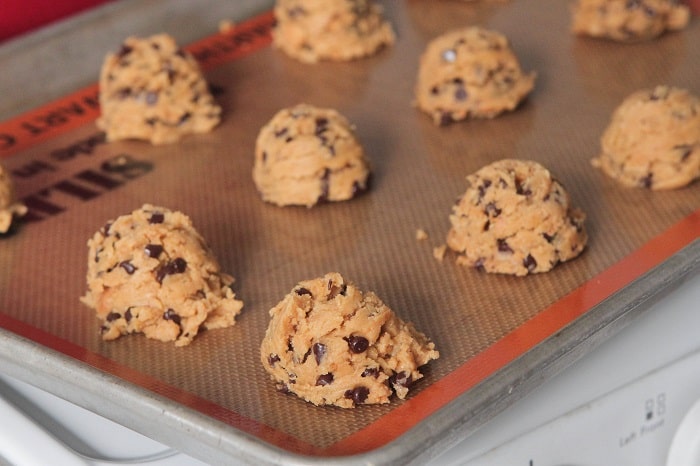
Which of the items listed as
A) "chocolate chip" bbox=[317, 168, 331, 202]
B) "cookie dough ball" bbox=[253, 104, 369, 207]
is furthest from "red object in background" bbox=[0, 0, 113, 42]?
"chocolate chip" bbox=[317, 168, 331, 202]

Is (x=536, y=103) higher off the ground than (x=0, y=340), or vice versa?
(x=0, y=340)

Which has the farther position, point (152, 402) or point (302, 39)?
point (302, 39)

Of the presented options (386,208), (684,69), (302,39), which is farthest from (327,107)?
(684,69)

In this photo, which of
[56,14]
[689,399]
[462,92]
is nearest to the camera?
[689,399]

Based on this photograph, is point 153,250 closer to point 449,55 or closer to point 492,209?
point 492,209

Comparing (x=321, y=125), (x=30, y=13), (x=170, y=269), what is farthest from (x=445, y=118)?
(x=30, y=13)

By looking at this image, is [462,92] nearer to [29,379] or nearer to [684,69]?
[684,69]
